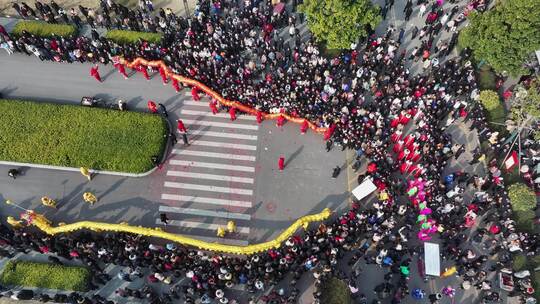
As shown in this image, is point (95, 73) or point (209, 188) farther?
point (95, 73)

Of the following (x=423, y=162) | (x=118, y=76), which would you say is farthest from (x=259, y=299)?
(x=118, y=76)

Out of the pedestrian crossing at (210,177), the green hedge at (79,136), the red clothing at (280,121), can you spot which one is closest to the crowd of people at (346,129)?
the red clothing at (280,121)

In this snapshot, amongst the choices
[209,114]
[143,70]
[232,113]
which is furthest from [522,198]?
[143,70]

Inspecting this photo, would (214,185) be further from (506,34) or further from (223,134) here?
(506,34)

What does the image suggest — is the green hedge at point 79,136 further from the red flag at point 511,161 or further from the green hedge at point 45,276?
the red flag at point 511,161

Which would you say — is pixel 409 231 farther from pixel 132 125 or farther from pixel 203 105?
pixel 132 125

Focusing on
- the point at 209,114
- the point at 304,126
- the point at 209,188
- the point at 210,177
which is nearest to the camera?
the point at 209,188

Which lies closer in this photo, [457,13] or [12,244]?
[12,244]
